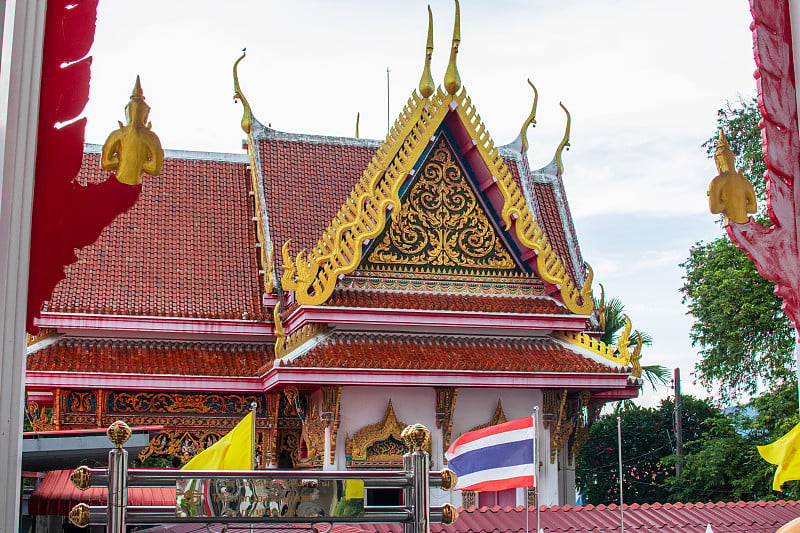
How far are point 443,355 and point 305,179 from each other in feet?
14.6

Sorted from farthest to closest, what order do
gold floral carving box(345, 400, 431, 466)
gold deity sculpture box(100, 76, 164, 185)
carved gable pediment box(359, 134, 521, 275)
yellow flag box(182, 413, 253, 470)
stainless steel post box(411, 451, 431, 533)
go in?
1. carved gable pediment box(359, 134, 521, 275)
2. gold floral carving box(345, 400, 431, 466)
3. yellow flag box(182, 413, 253, 470)
4. stainless steel post box(411, 451, 431, 533)
5. gold deity sculpture box(100, 76, 164, 185)

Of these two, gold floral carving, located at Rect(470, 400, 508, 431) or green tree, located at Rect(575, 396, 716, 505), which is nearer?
gold floral carving, located at Rect(470, 400, 508, 431)

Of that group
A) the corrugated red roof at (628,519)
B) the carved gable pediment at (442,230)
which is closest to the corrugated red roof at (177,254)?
the carved gable pediment at (442,230)

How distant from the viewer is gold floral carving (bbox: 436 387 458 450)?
12.9 metres

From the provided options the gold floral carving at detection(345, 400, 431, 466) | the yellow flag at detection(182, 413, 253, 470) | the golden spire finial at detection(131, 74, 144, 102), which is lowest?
the yellow flag at detection(182, 413, 253, 470)

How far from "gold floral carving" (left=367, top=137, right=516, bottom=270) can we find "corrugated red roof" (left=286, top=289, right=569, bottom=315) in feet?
1.41

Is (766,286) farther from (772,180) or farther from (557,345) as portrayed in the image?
(772,180)

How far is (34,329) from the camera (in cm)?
395

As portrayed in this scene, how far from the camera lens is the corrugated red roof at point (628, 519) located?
857cm

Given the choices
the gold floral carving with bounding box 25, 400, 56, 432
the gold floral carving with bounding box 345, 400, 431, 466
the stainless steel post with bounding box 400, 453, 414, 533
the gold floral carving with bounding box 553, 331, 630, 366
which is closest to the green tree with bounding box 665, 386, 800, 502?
the gold floral carving with bounding box 553, 331, 630, 366

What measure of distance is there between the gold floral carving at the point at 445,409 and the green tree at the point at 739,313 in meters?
6.98

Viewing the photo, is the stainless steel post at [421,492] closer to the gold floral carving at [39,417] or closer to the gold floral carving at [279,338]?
the gold floral carving at [279,338]

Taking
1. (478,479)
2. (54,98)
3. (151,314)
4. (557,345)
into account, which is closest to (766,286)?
(557,345)

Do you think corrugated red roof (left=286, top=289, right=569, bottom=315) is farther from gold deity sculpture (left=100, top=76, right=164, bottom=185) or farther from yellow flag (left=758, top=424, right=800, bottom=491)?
yellow flag (left=758, top=424, right=800, bottom=491)
